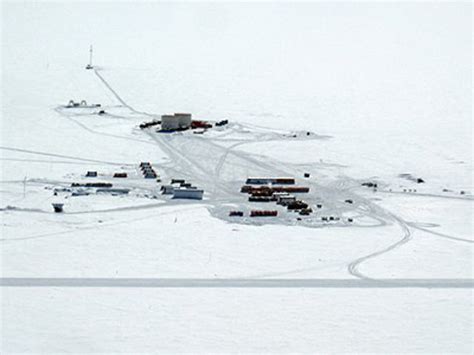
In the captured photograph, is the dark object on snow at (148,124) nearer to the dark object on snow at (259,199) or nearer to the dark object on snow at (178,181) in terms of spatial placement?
the dark object on snow at (178,181)

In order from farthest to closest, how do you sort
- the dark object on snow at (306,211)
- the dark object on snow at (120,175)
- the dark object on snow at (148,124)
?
1. the dark object on snow at (148,124)
2. the dark object on snow at (120,175)
3. the dark object on snow at (306,211)

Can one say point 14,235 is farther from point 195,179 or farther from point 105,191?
point 195,179

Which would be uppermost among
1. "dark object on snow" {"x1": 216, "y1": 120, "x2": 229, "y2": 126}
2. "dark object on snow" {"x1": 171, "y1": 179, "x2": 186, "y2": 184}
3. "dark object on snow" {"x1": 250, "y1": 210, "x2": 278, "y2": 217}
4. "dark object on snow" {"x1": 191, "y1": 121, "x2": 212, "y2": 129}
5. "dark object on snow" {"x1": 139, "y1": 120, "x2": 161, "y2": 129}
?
"dark object on snow" {"x1": 216, "y1": 120, "x2": 229, "y2": 126}

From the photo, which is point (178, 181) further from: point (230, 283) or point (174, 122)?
point (230, 283)

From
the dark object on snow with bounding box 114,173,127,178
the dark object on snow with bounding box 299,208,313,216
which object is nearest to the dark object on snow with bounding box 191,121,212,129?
the dark object on snow with bounding box 114,173,127,178

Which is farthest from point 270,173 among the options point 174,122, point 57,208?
point 174,122

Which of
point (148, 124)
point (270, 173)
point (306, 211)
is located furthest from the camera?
point (148, 124)

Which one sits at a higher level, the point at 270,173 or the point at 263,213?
the point at 270,173

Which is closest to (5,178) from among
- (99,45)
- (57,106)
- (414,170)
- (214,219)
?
(214,219)

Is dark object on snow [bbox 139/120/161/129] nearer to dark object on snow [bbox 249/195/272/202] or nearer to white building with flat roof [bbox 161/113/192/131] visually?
white building with flat roof [bbox 161/113/192/131]

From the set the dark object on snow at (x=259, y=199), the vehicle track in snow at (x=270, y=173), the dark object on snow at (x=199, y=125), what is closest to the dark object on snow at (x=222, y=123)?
the dark object on snow at (x=199, y=125)

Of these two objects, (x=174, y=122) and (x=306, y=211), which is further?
Answer: (x=174, y=122)
